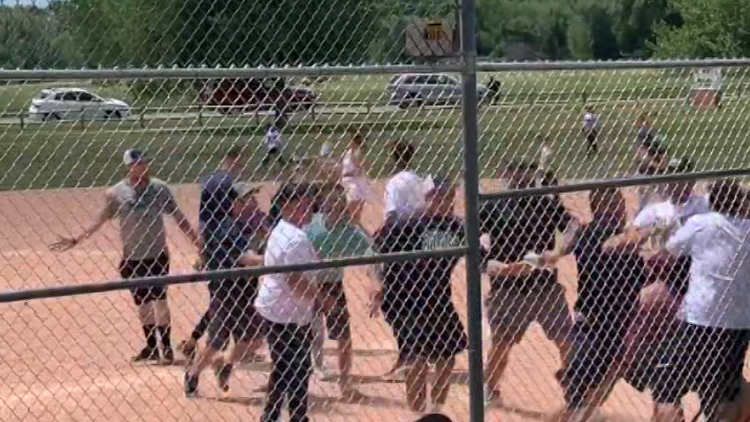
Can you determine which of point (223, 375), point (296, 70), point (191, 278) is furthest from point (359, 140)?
point (191, 278)

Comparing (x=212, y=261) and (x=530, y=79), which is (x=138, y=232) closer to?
(x=212, y=261)

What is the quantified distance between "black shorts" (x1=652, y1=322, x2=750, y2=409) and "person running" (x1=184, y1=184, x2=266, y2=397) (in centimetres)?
247

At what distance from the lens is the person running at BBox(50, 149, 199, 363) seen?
8625 millimetres

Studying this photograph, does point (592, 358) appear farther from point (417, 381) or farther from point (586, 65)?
point (586, 65)

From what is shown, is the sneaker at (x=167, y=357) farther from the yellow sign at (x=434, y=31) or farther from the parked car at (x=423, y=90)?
the yellow sign at (x=434, y=31)

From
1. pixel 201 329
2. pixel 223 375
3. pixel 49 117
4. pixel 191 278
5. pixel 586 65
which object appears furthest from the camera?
pixel 201 329

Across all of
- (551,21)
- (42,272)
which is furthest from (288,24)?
(551,21)

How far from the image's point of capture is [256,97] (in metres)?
6.86

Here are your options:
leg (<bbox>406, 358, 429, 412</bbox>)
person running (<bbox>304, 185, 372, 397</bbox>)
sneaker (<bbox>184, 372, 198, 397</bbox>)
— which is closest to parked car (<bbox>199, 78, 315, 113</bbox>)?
person running (<bbox>304, 185, 372, 397</bbox>)

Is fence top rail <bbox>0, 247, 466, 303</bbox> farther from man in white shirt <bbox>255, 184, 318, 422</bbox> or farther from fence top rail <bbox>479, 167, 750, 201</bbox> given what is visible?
man in white shirt <bbox>255, 184, 318, 422</bbox>

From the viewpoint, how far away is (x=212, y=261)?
792 centimetres

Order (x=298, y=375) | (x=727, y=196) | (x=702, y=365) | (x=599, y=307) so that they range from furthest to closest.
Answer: (x=599, y=307), (x=702, y=365), (x=727, y=196), (x=298, y=375)

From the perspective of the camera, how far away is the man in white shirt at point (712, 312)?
21.4 ft

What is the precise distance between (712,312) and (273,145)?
2930 millimetres
